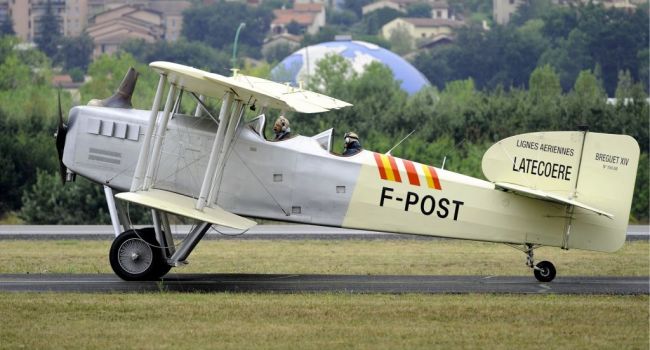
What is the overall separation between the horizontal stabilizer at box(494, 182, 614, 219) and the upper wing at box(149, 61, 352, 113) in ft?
9.31

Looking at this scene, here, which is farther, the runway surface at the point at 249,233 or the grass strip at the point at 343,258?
the runway surface at the point at 249,233

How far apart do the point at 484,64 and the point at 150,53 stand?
124ft

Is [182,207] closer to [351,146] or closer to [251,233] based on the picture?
[351,146]

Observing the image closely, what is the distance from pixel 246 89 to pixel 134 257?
2.93 m

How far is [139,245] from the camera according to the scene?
1922 centimetres

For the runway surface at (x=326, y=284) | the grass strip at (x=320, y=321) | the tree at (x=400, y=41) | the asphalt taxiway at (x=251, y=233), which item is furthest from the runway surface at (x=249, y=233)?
the tree at (x=400, y=41)

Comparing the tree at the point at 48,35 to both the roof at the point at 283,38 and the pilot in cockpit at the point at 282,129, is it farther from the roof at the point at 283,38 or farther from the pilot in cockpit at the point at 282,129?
the pilot in cockpit at the point at 282,129

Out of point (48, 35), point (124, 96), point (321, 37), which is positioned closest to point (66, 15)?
point (48, 35)

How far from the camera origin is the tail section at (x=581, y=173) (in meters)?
19.0

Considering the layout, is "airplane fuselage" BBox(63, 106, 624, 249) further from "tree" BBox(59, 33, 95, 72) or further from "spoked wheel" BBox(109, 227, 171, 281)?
"tree" BBox(59, 33, 95, 72)

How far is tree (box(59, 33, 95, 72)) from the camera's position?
6452 inches

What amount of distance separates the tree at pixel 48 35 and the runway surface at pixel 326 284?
146915mm

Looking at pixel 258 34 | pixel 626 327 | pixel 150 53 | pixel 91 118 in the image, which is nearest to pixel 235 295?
pixel 91 118

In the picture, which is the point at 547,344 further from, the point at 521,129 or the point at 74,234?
the point at 521,129
